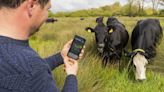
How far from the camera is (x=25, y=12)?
2.17 m

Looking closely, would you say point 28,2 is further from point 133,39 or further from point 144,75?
→ point 133,39

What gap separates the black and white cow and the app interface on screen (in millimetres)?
8986

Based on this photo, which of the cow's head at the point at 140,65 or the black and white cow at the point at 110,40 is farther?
the black and white cow at the point at 110,40

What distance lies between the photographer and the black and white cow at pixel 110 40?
1232 cm

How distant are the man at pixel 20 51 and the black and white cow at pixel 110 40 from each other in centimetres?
959

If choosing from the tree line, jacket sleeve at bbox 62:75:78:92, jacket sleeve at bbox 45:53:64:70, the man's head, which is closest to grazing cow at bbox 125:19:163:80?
jacket sleeve at bbox 45:53:64:70

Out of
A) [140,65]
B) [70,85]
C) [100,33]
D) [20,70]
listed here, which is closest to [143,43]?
[100,33]

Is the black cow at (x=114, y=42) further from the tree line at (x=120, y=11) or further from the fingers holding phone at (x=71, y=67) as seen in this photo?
the tree line at (x=120, y=11)

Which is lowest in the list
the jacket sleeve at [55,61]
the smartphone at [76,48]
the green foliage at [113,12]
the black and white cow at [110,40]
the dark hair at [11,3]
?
the green foliage at [113,12]

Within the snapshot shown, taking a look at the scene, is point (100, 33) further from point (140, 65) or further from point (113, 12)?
point (113, 12)

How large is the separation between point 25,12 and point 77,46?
0.68 meters

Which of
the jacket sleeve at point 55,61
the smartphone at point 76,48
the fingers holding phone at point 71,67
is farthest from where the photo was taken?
the jacket sleeve at point 55,61

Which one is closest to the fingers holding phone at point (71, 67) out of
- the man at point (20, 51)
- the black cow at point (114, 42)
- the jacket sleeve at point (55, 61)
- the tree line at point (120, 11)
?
the man at point (20, 51)

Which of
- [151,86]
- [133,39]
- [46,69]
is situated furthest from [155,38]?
[46,69]
